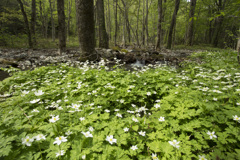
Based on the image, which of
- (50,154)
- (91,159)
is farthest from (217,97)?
(50,154)

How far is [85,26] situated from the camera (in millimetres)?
7086

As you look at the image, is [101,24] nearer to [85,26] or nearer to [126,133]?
[85,26]

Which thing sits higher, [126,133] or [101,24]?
[101,24]

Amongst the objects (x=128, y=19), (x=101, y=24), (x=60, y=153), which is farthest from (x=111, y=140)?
(x=128, y=19)

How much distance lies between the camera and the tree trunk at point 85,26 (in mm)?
6750

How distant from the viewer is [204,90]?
3088mm

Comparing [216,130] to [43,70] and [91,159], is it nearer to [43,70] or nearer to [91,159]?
[91,159]

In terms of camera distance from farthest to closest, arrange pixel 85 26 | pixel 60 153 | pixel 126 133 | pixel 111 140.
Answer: pixel 85 26 → pixel 126 133 → pixel 111 140 → pixel 60 153

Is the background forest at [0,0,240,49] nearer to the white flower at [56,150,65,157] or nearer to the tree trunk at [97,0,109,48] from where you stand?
the tree trunk at [97,0,109,48]

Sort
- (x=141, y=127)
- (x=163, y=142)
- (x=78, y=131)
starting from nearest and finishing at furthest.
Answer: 1. (x=163, y=142)
2. (x=78, y=131)
3. (x=141, y=127)

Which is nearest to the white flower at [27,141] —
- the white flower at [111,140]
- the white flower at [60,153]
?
the white flower at [60,153]

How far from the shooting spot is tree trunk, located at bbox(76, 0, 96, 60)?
6.75 m

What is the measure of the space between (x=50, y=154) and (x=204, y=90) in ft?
11.7

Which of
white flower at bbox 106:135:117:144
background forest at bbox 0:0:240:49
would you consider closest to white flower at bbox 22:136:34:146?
white flower at bbox 106:135:117:144
